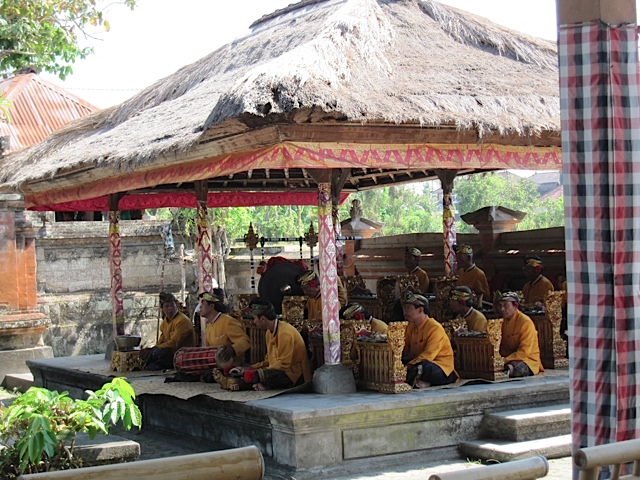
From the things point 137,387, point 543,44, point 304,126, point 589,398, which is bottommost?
point 137,387

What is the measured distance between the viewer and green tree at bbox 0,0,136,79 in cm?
1088

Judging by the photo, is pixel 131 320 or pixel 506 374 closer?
pixel 506 374

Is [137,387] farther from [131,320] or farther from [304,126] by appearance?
[131,320]

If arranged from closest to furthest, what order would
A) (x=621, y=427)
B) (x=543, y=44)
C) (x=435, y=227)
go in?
1. (x=621, y=427)
2. (x=543, y=44)
3. (x=435, y=227)

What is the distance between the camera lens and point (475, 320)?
9820 mm

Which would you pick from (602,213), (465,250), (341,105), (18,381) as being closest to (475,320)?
(341,105)

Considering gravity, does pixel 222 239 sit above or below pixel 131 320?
above

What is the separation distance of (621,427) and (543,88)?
20.6ft

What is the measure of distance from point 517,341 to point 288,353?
7.86 ft

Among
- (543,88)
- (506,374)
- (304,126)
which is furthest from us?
(543,88)

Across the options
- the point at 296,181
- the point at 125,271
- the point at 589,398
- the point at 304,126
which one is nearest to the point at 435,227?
the point at 125,271

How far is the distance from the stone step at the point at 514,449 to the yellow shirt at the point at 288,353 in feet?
5.72

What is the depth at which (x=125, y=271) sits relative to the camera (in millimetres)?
20578

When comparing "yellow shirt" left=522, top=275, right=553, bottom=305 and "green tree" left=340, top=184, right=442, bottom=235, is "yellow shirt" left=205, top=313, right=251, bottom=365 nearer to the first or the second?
"yellow shirt" left=522, top=275, right=553, bottom=305
